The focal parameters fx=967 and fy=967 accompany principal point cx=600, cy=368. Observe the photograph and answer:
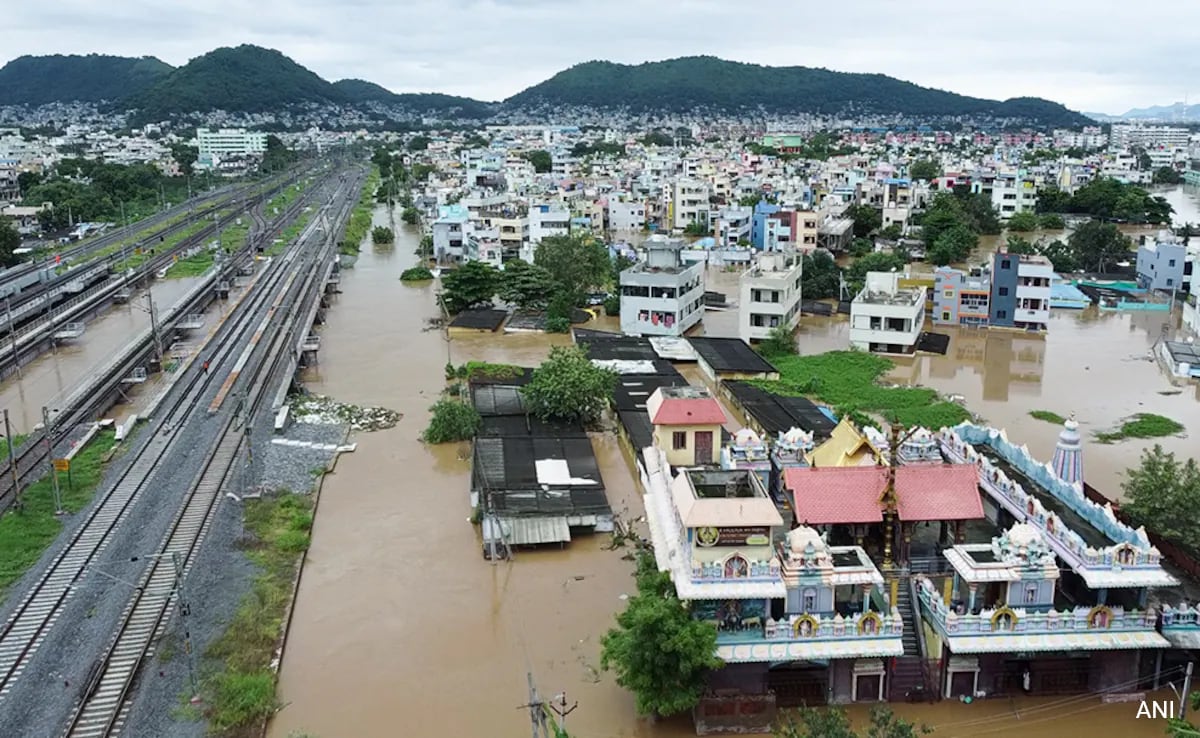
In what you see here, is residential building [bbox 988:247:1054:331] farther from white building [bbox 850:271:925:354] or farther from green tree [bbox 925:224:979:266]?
green tree [bbox 925:224:979:266]

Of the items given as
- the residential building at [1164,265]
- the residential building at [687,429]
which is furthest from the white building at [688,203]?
the residential building at [687,429]

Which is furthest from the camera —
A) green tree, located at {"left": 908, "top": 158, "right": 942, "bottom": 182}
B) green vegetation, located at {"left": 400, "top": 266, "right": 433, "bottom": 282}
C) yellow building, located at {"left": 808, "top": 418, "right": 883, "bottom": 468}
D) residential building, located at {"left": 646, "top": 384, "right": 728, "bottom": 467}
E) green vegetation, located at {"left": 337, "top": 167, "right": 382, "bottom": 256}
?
green tree, located at {"left": 908, "top": 158, "right": 942, "bottom": 182}

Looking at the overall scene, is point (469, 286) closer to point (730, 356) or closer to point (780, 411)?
point (730, 356)

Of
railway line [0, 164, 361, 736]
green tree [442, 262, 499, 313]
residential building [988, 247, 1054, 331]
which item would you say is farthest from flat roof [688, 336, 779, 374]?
railway line [0, 164, 361, 736]

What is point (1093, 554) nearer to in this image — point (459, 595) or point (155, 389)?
point (459, 595)

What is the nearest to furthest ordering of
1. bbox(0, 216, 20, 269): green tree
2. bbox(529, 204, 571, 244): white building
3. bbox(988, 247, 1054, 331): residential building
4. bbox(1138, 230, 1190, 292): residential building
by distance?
bbox(988, 247, 1054, 331): residential building, bbox(1138, 230, 1190, 292): residential building, bbox(0, 216, 20, 269): green tree, bbox(529, 204, 571, 244): white building

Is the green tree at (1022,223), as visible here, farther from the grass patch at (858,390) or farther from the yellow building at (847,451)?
the yellow building at (847,451)
